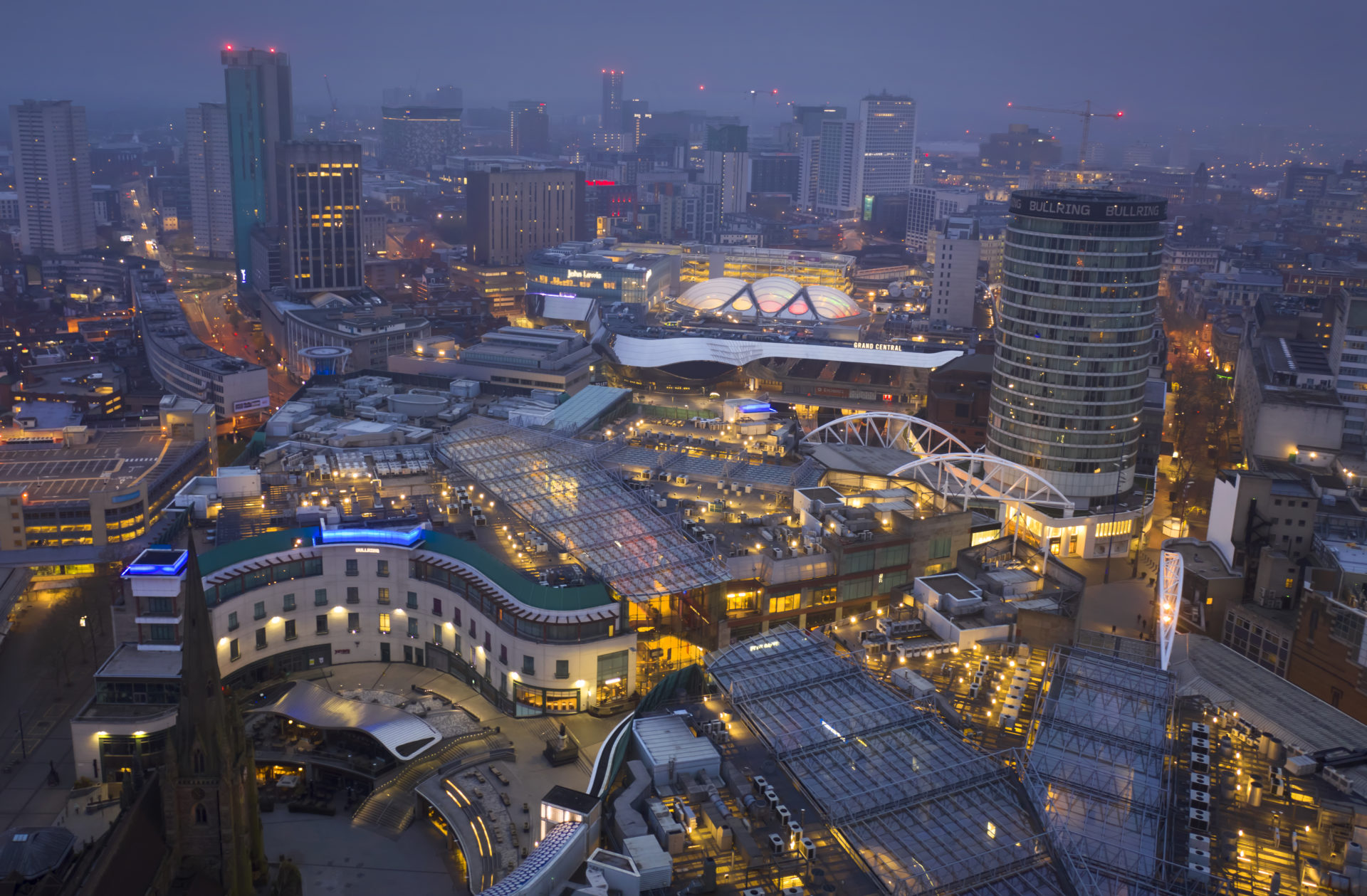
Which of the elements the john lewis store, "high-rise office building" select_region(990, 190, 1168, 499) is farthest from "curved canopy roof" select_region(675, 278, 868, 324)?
the john lewis store

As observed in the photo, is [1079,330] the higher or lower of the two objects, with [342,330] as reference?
higher

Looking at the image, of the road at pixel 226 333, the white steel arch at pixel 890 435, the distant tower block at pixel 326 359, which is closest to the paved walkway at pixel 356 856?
the white steel arch at pixel 890 435

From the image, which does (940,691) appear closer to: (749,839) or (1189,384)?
(749,839)

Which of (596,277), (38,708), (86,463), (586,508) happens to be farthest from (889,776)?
(596,277)

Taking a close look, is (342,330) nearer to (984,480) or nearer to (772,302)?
(772,302)

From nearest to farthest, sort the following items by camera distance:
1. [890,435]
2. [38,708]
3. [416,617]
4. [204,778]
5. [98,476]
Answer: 1. [204,778]
2. [38,708]
3. [416,617]
4. [98,476]
5. [890,435]

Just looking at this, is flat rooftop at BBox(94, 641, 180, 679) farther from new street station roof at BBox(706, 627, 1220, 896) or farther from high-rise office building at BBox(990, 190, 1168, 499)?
high-rise office building at BBox(990, 190, 1168, 499)
